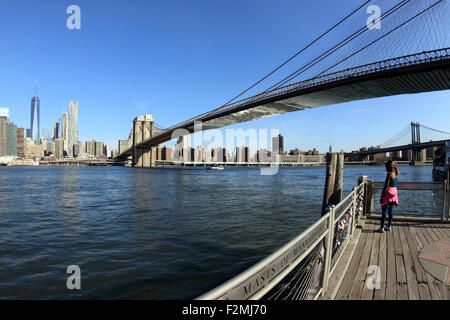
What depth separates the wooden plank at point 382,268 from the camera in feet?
9.83

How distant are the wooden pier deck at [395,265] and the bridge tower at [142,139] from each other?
82167mm

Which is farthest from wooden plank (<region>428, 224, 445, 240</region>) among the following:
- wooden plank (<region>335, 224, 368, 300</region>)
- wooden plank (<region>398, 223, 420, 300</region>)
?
wooden plank (<region>335, 224, 368, 300</region>)

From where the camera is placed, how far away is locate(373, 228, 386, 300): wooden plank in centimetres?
300

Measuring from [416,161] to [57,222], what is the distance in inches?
4969

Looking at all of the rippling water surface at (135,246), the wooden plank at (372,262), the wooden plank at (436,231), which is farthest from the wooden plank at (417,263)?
the rippling water surface at (135,246)

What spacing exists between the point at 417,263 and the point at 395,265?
36 centimetres

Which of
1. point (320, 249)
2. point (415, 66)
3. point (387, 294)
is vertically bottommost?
point (387, 294)

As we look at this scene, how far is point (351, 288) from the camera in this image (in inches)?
125

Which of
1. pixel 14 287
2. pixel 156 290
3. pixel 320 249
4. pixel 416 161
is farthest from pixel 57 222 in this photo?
pixel 416 161

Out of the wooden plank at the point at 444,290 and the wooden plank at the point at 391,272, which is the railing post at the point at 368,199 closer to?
the wooden plank at the point at 391,272

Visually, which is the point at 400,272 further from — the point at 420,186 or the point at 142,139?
the point at 142,139

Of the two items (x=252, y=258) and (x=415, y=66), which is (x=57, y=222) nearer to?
(x=252, y=258)

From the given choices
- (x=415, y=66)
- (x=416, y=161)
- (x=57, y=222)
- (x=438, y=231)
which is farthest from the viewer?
(x=416, y=161)

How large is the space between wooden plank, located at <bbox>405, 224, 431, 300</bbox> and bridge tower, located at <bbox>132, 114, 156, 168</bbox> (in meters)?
82.2
